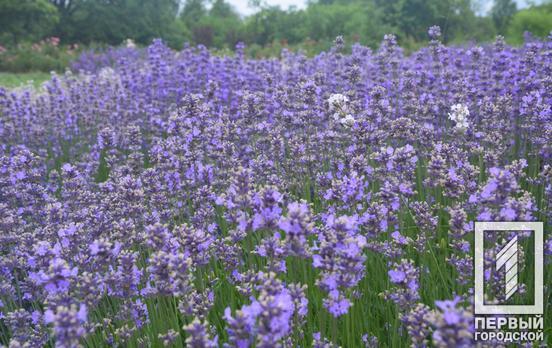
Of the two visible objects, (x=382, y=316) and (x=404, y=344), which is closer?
(x=404, y=344)

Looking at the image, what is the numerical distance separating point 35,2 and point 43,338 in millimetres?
31121

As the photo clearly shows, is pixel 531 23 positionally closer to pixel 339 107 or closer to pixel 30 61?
pixel 30 61

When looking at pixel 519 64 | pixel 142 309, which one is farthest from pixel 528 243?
pixel 519 64

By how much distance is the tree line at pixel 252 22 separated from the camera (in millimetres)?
28797

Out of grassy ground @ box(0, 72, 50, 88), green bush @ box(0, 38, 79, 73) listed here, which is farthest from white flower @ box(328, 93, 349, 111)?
green bush @ box(0, 38, 79, 73)

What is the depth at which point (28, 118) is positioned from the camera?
802cm

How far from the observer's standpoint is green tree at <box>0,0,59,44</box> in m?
29.4

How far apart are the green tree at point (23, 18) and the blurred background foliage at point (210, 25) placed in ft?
0.16

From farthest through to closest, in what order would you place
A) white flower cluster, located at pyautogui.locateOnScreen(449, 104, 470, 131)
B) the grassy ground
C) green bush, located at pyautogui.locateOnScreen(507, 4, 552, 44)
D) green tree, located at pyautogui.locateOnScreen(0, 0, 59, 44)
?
green tree, located at pyautogui.locateOnScreen(0, 0, 59, 44) → green bush, located at pyautogui.locateOnScreen(507, 4, 552, 44) → the grassy ground → white flower cluster, located at pyautogui.locateOnScreen(449, 104, 470, 131)

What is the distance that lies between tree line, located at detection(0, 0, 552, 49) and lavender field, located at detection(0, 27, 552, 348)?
20.8 metres

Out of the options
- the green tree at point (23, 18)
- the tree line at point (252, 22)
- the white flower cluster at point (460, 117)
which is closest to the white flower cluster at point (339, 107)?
the white flower cluster at point (460, 117)

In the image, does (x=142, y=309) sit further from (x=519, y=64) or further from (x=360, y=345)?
(x=519, y=64)

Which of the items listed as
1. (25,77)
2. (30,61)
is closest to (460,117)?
(25,77)

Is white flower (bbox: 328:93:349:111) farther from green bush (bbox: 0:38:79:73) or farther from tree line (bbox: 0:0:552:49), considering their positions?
tree line (bbox: 0:0:552:49)
